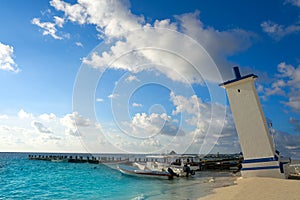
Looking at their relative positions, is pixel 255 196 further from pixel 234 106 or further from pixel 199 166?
pixel 199 166

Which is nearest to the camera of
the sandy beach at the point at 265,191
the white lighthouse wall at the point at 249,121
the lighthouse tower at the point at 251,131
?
the sandy beach at the point at 265,191

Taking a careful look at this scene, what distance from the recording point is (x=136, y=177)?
2711cm

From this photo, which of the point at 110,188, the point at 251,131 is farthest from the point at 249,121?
the point at 110,188

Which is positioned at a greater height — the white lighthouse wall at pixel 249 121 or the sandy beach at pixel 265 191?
the white lighthouse wall at pixel 249 121

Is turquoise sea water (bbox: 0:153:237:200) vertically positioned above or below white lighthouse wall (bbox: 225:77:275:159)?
below

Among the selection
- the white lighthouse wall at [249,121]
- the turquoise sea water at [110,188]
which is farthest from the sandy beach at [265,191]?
the turquoise sea water at [110,188]

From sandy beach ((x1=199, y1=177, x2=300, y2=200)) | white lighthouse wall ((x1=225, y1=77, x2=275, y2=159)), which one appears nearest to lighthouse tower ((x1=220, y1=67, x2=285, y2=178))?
white lighthouse wall ((x1=225, y1=77, x2=275, y2=159))

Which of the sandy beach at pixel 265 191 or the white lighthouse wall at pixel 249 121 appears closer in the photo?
the sandy beach at pixel 265 191

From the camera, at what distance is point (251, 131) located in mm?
12773

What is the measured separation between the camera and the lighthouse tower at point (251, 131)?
39.6 ft

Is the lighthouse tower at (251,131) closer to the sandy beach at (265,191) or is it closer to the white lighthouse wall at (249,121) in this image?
the white lighthouse wall at (249,121)

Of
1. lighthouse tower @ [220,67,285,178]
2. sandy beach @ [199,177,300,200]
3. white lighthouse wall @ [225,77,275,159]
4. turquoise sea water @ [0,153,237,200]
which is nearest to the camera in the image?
sandy beach @ [199,177,300,200]

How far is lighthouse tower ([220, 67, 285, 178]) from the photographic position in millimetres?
12062

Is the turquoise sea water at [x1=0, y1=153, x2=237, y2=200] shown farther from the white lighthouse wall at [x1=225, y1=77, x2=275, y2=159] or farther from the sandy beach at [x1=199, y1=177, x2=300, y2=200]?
the white lighthouse wall at [x1=225, y1=77, x2=275, y2=159]
